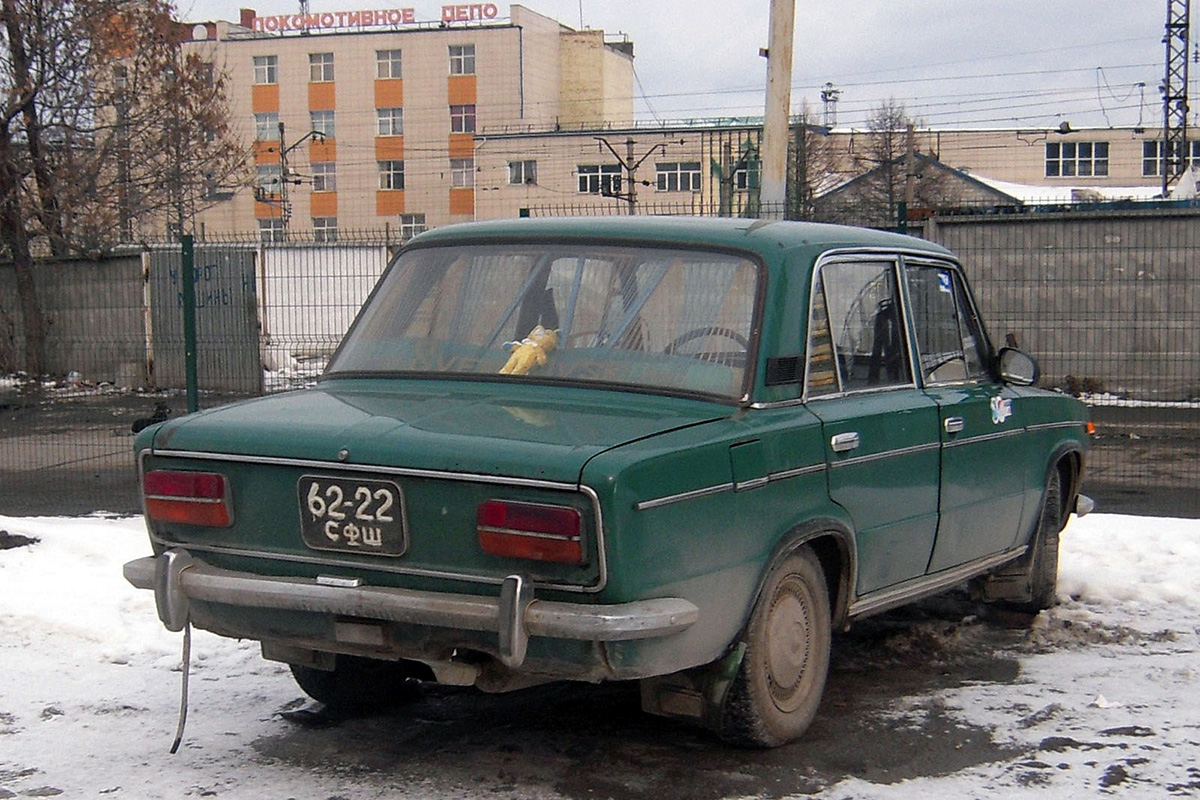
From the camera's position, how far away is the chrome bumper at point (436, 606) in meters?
3.81

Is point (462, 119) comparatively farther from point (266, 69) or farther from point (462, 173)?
point (266, 69)

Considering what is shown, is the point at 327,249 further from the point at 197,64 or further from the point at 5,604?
the point at 197,64

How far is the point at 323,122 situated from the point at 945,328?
6865cm

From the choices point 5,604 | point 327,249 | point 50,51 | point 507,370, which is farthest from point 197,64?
point 507,370

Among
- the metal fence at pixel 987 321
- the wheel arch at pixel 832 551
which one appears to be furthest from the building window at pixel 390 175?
→ the wheel arch at pixel 832 551

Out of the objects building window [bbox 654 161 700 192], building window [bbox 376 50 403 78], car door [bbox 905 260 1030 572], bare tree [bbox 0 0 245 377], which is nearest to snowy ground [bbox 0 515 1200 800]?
car door [bbox 905 260 1030 572]

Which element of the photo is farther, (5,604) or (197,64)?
(197,64)

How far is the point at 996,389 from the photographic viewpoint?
6168mm

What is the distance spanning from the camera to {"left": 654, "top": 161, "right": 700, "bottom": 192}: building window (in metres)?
58.8

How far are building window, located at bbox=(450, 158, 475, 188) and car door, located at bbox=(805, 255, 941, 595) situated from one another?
6489cm

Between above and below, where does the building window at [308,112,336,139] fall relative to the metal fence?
above

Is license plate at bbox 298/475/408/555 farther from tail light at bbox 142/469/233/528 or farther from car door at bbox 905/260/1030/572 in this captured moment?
car door at bbox 905/260/1030/572

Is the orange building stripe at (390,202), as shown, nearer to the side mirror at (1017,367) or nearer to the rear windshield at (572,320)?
the side mirror at (1017,367)

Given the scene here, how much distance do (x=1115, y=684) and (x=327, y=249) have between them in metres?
Answer: 11.7
